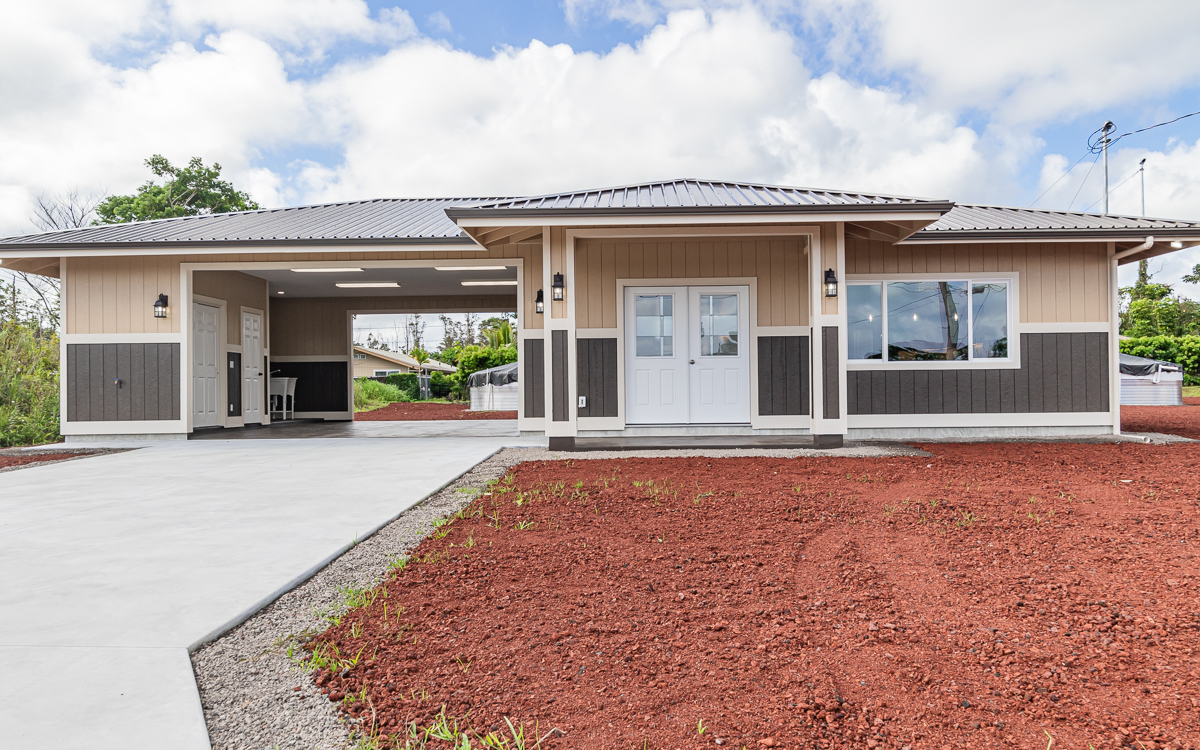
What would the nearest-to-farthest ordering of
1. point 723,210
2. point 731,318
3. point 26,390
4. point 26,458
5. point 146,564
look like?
1. point 146,564
2. point 723,210
3. point 26,458
4. point 731,318
5. point 26,390

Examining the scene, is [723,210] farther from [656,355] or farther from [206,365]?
[206,365]

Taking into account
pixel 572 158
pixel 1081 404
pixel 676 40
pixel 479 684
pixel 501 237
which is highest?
pixel 572 158

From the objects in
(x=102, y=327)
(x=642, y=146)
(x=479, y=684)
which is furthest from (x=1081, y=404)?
(x=642, y=146)

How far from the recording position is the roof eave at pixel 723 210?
681 centimetres

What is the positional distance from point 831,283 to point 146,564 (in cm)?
665

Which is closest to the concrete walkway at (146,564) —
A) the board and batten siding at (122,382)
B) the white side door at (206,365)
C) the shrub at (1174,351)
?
the board and batten siding at (122,382)

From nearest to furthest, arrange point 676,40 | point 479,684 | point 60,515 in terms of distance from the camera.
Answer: point 479,684 < point 60,515 < point 676,40

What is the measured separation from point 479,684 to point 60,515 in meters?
3.91

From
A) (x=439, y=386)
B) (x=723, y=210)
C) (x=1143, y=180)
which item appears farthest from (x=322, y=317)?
(x=1143, y=180)

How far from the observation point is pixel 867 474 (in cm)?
552

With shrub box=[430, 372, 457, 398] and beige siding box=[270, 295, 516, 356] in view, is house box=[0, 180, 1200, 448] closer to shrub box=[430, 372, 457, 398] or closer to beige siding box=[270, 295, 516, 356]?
beige siding box=[270, 295, 516, 356]

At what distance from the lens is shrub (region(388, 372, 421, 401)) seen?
24.8 meters

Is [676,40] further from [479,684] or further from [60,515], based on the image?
[479,684]

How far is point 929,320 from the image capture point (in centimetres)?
858
